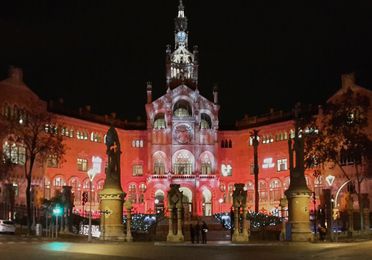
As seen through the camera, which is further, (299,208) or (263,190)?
(263,190)

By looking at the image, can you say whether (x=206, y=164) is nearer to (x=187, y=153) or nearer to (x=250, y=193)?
(x=187, y=153)

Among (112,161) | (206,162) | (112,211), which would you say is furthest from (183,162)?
(112,211)

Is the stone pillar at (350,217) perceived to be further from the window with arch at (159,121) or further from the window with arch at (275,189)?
the window with arch at (159,121)

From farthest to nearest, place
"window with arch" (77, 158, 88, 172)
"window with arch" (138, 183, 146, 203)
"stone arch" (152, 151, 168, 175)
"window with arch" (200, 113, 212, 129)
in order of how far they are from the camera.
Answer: "window with arch" (200, 113, 212, 129) → "stone arch" (152, 151, 168, 175) → "window with arch" (138, 183, 146, 203) → "window with arch" (77, 158, 88, 172)

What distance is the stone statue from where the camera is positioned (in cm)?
4657

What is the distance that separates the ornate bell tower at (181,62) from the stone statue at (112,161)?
72.8m

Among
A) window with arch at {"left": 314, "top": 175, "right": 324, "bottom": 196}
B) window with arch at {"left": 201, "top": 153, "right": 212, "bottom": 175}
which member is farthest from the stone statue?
window with arch at {"left": 201, "top": 153, "right": 212, "bottom": 175}

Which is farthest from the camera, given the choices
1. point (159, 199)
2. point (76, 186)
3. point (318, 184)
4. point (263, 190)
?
point (159, 199)

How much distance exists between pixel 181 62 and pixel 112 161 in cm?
7656

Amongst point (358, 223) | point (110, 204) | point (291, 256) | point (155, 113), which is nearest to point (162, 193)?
point (155, 113)

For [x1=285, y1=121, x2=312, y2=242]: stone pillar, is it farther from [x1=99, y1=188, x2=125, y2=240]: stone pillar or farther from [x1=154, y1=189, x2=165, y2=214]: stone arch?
[x1=154, y1=189, x2=165, y2=214]: stone arch

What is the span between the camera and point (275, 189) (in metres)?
109

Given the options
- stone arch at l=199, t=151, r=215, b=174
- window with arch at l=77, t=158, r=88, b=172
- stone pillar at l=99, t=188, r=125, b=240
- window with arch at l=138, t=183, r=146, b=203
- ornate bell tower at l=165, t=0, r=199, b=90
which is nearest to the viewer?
stone pillar at l=99, t=188, r=125, b=240

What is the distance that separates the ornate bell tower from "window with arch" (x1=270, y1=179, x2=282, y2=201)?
2404 cm
